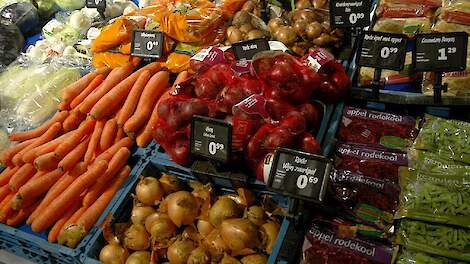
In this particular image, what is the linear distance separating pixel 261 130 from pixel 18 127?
6.25ft

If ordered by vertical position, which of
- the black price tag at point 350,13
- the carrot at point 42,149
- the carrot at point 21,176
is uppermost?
the black price tag at point 350,13

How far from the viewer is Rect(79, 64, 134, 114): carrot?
8.78 ft

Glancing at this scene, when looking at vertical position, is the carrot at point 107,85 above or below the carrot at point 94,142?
above

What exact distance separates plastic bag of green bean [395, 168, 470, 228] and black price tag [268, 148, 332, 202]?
0.44 meters

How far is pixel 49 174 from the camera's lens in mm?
2416

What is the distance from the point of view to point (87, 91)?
280cm

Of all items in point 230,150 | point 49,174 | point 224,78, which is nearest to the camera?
point 230,150

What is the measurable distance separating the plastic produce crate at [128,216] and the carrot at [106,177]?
0.14 metres

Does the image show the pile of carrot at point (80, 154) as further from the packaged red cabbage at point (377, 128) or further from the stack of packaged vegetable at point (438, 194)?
the stack of packaged vegetable at point (438, 194)

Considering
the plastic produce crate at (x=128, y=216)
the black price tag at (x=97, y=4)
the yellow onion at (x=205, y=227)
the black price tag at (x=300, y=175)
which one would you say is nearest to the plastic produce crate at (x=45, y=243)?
the plastic produce crate at (x=128, y=216)

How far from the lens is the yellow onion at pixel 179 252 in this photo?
1973 mm

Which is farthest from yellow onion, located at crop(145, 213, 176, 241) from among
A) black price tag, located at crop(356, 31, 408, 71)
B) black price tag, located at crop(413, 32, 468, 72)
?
black price tag, located at crop(413, 32, 468, 72)

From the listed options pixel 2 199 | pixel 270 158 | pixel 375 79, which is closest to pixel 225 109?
pixel 270 158

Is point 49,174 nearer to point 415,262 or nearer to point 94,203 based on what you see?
point 94,203
